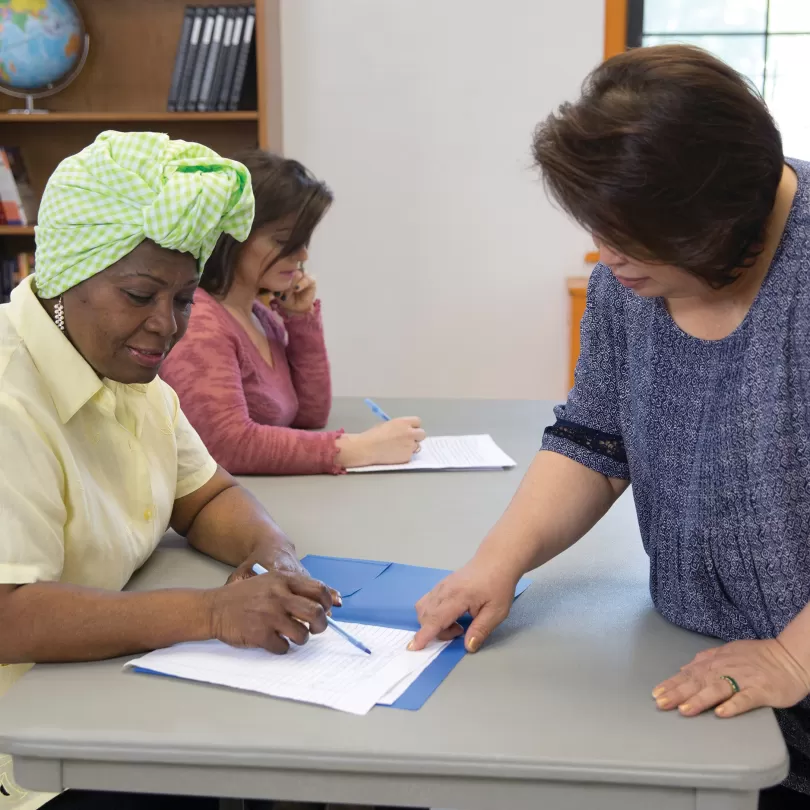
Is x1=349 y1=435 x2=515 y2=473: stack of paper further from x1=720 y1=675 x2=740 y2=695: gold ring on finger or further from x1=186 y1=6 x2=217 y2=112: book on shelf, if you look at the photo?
x1=186 y1=6 x2=217 y2=112: book on shelf

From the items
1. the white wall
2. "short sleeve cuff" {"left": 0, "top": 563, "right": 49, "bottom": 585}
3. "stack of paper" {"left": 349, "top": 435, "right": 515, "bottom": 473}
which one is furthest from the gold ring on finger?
the white wall

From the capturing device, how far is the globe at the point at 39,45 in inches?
126

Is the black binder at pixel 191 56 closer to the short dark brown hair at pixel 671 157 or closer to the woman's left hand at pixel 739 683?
the short dark brown hair at pixel 671 157

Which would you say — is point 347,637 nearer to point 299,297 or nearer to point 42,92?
point 299,297

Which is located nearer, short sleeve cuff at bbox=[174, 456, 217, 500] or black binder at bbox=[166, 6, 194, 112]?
short sleeve cuff at bbox=[174, 456, 217, 500]

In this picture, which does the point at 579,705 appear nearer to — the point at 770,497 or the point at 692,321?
the point at 770,497

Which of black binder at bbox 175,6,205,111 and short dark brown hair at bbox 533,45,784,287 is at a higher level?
black binder at bbox 175,6,205,111

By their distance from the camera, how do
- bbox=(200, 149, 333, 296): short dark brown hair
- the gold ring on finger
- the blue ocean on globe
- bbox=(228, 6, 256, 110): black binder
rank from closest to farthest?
the gold ring on finger
bbox=(200, 149, 333, 296): short dark brown hair
the blue ocean on globe
bbox=(228, 6, 256, 110): black binder

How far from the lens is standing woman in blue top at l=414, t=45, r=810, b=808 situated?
34.2 inches

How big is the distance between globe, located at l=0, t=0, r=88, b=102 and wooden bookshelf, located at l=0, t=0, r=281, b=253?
0.38ft

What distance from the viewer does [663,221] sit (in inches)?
35.0

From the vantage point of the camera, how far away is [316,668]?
0.96 meters

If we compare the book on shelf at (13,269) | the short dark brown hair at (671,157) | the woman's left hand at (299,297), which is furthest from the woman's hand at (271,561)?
the book on shelf at (13,269)

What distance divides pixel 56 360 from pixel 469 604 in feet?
1.76
